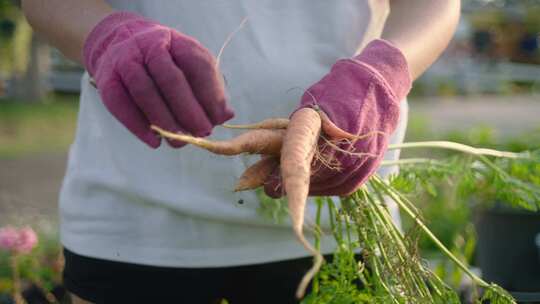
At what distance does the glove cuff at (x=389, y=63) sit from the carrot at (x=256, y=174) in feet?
0.79

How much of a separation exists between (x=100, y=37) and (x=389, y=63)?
0.50 metres

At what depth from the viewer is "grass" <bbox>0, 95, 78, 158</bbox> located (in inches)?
324

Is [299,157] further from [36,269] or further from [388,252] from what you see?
[36,269]

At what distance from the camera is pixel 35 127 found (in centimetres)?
964

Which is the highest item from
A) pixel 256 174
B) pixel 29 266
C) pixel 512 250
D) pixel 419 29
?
pixel 419 29

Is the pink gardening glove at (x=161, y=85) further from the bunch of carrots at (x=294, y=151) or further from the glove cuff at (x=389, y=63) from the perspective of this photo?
the glove cuff at (x=389, y=63)

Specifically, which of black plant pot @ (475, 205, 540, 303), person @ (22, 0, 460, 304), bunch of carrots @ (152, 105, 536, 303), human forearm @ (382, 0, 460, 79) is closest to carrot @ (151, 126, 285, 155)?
bunch of carrots @ (152, 105, 536, 303)

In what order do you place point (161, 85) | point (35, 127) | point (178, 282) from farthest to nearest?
point (35, 127) < point (178, 282) < point (161, 85)

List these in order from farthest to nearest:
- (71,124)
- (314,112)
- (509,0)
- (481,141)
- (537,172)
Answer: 1. (509,0)
2. (71,124)
3. (481,141)
4. (537,172)
5. (314,112)

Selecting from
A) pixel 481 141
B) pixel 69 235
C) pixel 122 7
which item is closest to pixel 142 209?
pixel 69 235

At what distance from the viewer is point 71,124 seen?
995 cm

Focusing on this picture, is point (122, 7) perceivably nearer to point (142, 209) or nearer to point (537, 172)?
point (142, 209)

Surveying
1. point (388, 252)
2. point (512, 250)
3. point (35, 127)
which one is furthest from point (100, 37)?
A: point (35, 127)

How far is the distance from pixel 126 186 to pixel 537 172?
0.99m
